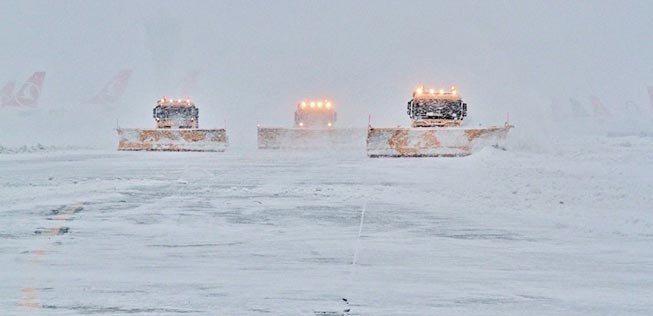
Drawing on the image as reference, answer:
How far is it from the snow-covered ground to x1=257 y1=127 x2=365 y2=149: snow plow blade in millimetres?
22573

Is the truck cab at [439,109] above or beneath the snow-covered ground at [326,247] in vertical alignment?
above

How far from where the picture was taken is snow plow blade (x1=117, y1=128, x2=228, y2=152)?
111ft

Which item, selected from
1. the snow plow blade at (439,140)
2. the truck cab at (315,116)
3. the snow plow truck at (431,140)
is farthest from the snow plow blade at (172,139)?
the snow plow blade at (439,140)

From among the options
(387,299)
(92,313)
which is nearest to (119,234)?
(92,313)

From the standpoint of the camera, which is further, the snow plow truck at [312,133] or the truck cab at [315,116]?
the truck cab at [315,116]

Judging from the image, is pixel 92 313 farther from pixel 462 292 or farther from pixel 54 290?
pixel 462 292

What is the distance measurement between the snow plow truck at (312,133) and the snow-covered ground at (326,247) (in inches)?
890

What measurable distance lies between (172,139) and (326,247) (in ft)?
89.7

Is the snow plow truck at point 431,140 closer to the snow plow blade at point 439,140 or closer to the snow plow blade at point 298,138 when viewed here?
the snow plow blade at point 439,140

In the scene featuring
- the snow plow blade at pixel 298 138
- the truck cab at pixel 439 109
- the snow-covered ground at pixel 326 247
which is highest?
the truck cab at pixel 439 109

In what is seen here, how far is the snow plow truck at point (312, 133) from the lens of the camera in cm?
3828

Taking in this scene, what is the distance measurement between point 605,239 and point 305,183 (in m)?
8.02

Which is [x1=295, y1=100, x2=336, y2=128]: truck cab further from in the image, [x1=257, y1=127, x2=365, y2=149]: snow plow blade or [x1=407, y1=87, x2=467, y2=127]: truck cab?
[x1=407, y1=87, x2=467, y2=127]: truck cab

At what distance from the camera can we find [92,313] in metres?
4.99
